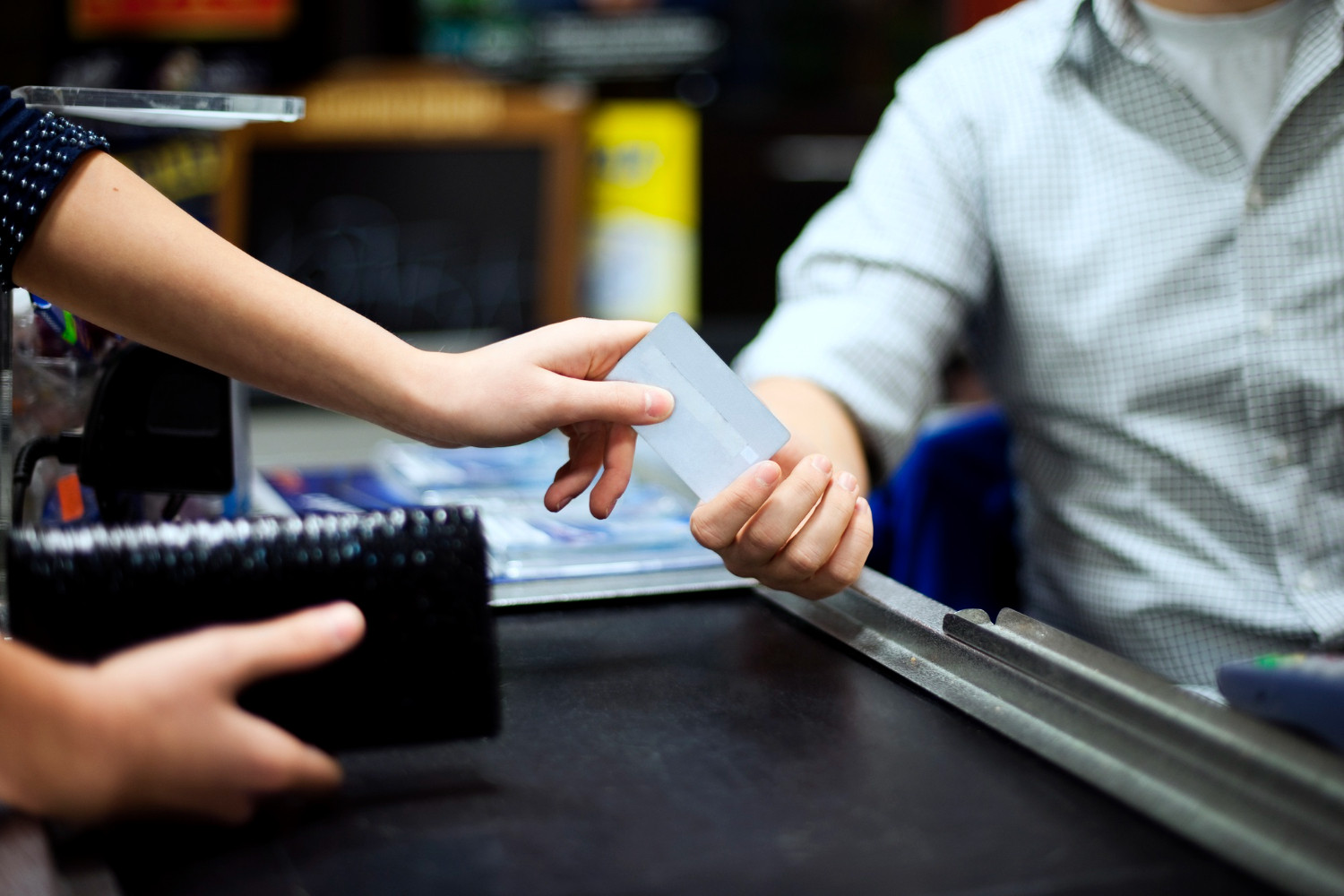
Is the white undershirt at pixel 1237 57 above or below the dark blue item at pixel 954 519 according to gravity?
above

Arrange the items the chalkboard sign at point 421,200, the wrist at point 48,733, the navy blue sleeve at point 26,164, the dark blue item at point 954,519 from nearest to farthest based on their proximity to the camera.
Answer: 1. the wrist at point 48,733
2. the navy blue sleeve at point 26,164
3. the dark blue item at point 954,519
4. the chalkboard sign at point 421,200

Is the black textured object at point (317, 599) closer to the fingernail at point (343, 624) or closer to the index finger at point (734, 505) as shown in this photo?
the fingernail at point (343, 624)

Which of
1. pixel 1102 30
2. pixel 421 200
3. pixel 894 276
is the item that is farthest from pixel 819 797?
pixel 421 200

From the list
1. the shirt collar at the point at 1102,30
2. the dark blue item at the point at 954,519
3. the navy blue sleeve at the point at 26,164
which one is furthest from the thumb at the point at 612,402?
the shirt collar at the point at 1102,30

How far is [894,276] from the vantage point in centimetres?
114

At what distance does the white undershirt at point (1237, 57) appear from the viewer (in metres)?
1.09

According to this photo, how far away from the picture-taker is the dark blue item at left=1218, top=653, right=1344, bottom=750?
51 centimetres

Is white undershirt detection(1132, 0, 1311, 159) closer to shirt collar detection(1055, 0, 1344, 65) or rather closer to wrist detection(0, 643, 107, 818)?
shirt collar detection(1055, 0, 1344, 65)

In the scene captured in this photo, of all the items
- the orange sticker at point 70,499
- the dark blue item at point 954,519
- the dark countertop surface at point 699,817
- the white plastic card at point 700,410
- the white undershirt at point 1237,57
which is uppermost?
the white undershirt at point 1237,57

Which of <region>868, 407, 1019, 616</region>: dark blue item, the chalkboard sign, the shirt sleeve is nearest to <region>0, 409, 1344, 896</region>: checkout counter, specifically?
the shirt sleeve

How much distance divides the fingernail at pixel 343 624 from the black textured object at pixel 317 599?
26 millimetres

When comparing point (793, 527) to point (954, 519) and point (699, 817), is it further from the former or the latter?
point (954, 519)

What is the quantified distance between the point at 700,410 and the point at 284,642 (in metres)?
0.33

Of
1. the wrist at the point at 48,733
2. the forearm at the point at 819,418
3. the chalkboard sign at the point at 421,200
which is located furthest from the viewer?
the chalkboard sign at the point at 421,200
